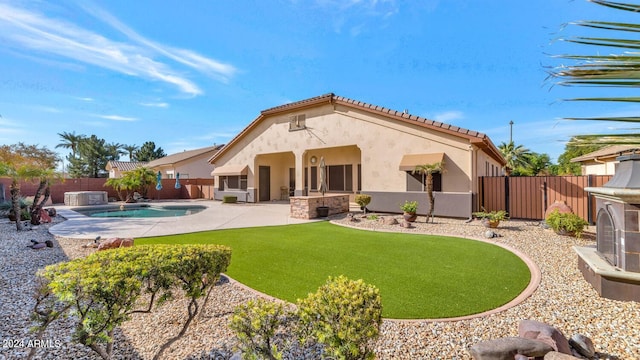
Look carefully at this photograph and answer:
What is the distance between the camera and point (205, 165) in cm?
4041

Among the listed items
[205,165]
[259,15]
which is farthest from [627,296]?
[205,165]

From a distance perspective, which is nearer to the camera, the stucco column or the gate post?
the gate post

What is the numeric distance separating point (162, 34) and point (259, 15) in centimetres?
532

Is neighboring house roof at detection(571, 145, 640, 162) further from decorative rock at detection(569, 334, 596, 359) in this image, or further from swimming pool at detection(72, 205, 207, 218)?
swimming pool at detection(72, 205, 207, 218)

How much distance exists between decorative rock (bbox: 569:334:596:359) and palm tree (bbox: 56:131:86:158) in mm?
83403

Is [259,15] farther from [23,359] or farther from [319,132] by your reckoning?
[23,359]

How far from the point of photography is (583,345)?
373 centimetres

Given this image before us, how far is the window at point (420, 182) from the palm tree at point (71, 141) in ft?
250

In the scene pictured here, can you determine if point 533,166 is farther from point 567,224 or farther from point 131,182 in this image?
point 131,182

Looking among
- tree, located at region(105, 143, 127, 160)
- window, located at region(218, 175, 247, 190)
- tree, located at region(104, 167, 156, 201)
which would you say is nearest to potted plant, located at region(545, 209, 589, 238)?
window, located at region(218, 175, 247, 190)

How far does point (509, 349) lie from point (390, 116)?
1506 cm

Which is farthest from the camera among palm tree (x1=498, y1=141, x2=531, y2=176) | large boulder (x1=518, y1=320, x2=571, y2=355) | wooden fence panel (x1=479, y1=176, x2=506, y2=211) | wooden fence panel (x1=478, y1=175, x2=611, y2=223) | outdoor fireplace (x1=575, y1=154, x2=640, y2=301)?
palm tree (x1=498, y1=141, x2=531, y2=176)

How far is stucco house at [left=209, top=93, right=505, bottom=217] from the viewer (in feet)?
49.9

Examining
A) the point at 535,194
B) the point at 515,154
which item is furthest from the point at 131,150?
the point at 515,154
